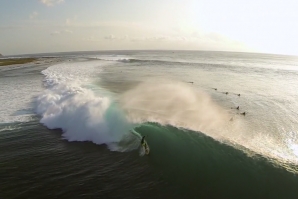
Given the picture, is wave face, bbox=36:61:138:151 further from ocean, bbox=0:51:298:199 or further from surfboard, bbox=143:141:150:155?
surfboard, bbox=143:141:150:155

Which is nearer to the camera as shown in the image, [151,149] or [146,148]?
[146,148]

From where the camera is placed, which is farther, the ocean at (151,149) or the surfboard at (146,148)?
the surfboard at (146,148)

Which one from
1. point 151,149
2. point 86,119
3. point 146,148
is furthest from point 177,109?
point 86,119

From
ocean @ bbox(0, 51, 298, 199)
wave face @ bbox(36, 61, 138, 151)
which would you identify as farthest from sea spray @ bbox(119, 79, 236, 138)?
wave face @ bbox(36, 61, 138, 151)

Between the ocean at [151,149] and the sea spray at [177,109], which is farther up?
the sea spray at [177,109]

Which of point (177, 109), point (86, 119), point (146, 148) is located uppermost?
point (86, 119)

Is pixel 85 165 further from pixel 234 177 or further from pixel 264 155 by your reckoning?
pixel 264 155

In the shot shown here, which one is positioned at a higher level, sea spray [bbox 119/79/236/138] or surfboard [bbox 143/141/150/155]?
sea spray [bbox 119/79/236/138]

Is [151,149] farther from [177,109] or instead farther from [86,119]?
[177,109]

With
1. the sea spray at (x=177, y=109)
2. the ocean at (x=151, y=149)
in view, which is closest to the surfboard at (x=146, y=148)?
the ocean at (x=151, y=149)

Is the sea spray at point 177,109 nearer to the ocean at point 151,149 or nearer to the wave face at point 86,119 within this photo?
the ocean at point 151,149

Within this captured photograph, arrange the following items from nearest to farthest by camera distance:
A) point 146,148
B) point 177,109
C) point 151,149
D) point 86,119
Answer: point 146,148, point 151,149, point 86,119, point 177,109
